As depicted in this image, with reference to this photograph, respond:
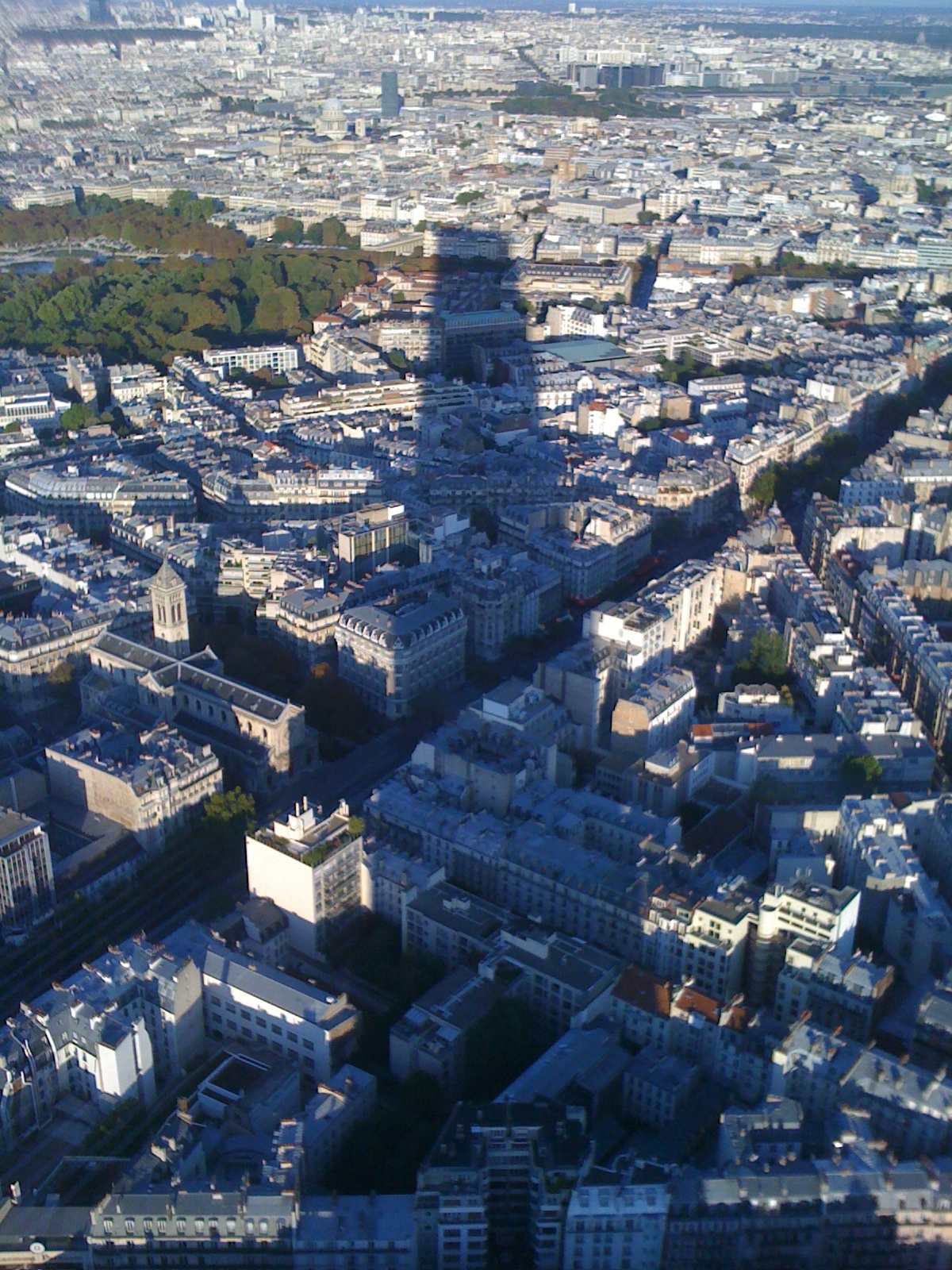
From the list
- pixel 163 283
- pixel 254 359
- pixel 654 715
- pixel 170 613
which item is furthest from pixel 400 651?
pixel 163 283

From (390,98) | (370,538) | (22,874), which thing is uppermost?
(390,98)

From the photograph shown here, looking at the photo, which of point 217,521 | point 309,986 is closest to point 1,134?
point 217,521

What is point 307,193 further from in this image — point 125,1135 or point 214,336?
point 125,1135

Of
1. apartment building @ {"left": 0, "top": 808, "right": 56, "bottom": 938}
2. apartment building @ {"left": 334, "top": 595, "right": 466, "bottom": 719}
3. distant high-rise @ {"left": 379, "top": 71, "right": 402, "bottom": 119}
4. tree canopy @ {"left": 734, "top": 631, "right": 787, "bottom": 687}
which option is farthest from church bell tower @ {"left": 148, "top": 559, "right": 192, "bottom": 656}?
distant high-rise @ {"left": 379, "top": 71, "right": 402, "bottom": 119}

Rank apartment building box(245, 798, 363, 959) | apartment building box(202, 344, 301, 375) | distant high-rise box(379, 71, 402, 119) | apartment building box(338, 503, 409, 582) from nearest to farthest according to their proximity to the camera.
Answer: apartment building box(245, 798, 363, 959) → apartment building box(338, 503, 409, 582) → apartment building box(202, 344, 301, 375) → distant high-rise box(379, 71, 402, 119)

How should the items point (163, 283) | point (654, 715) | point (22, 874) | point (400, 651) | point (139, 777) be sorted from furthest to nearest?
1. point (163, 283)
2. point (400, 651)
3. point (654, 715)
4. point (139, 777)
5. point (22, 874)

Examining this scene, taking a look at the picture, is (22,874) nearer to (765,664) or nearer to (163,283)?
(765,664)

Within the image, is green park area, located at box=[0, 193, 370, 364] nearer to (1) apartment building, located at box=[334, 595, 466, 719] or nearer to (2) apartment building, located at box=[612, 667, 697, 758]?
(1) apartment building, located at box=[334, 595, 466, 719]

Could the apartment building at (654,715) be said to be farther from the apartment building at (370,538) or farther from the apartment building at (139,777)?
the apartment building at (370,538)
